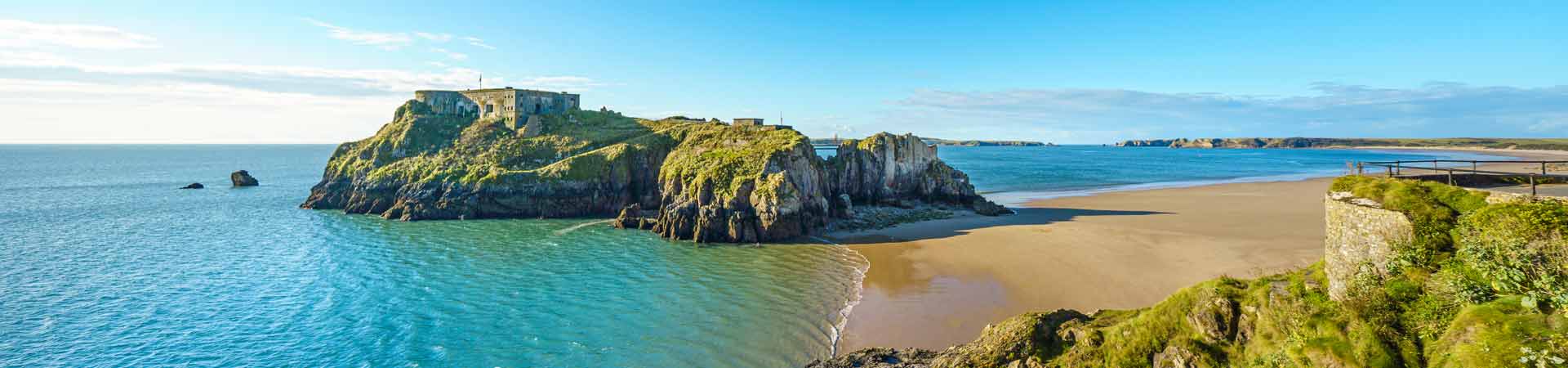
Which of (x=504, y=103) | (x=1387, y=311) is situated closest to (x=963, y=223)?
(x=1387, y=311)

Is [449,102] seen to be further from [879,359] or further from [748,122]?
[879,359]

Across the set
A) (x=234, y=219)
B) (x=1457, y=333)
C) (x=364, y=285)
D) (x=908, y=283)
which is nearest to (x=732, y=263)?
(x=908, y=283)

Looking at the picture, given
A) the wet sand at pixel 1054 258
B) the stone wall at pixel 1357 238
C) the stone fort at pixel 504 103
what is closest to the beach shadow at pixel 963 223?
the wet sand at pixel 1054 258

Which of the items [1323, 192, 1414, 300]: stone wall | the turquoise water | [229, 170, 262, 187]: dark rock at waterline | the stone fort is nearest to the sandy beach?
the turquoise water

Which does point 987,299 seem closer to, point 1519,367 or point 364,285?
point 1519,367

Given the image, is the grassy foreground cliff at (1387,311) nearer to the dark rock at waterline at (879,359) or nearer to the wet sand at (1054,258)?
the dark rock at waterline at (879,359)

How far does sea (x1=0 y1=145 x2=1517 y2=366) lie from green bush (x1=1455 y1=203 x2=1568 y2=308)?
49.5 ft

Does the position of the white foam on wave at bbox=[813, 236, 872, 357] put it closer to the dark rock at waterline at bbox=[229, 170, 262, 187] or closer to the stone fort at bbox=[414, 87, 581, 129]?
the stone fort at bbox=[414, 87, 581, 129]

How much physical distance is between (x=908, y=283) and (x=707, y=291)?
9058 mm

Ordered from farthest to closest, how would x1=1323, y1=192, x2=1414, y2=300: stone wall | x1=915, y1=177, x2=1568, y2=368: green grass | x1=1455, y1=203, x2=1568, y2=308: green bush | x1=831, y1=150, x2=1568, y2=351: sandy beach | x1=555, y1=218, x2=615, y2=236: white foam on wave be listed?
x1=555, y1=218, x2=615, y2=236: white foam on wave, x1=831, y1=150, x2=1568, y2=351: sandy beach, x1=1323, y1=192, x2=1414, y2=300: stone wall, x1=1455, y1=203, x2=1568, y2=308: green bush, x1=915, y1=177, x2=1568, y2=368: green grass

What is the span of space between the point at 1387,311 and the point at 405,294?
32.5 metres

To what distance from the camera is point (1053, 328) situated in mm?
16031

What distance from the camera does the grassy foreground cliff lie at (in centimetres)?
1010

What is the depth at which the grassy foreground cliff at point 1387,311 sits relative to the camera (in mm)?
10102
